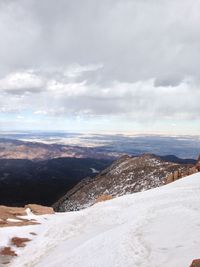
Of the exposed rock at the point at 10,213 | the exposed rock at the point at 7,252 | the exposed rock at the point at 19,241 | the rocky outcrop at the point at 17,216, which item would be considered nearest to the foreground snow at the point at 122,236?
the exposed rock at the point at 19,241

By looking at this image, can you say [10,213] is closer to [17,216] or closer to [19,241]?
[17,216]

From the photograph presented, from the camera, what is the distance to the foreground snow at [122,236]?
2773cm

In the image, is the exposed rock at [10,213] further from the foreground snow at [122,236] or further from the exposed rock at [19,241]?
the exposed rock at [19,241]

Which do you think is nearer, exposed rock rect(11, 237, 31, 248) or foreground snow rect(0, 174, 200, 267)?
foreground snow rect(0, 174, 200, 267)

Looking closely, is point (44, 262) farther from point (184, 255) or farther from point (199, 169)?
point (199, 169)

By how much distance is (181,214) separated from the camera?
1494 inches

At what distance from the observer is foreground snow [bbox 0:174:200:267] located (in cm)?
2773

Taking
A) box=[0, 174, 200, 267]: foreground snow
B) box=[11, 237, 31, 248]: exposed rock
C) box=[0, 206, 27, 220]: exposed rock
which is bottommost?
box=[0, 206, 27, 220]: exposed rock

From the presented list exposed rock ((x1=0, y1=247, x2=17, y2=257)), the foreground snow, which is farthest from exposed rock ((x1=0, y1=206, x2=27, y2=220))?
exposed rock ((x1=0, y1=247, x2=17, y2=257))

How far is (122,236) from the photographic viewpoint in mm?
34438

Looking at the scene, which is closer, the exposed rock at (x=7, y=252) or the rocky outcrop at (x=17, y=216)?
the exposed rock at (x=7, y=252)

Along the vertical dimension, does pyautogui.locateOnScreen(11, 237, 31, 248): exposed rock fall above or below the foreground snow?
below

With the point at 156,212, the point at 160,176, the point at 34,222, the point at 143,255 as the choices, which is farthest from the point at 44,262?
the point at 160,176

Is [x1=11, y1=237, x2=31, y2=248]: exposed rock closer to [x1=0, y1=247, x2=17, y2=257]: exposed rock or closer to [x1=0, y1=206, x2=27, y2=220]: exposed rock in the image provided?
[x1=0, y1=247, x2=17, y2=257]: exposed rock
